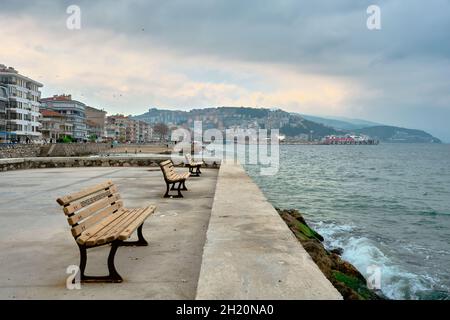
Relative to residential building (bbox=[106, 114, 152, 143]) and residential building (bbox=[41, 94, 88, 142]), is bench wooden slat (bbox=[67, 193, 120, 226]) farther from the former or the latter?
residential building (bbox=[106, 114, 152, 143])

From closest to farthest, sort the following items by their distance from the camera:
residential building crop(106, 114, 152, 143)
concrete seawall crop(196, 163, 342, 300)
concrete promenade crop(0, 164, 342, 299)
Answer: concrete seawall crop(196, 163, 342, 300) → concrete promenade crop(0, 164, 342, 299) → residential building crop(106, 114, 152, 143)

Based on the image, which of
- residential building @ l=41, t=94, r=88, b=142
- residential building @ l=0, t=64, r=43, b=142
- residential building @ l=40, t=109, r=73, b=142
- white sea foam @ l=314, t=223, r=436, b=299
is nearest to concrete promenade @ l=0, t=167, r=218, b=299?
white sea foam @ l=314, t=223, r=436, b=299

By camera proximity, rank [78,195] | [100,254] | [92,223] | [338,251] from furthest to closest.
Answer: [338,251]
[100,254]
[92,223]
[78,195]

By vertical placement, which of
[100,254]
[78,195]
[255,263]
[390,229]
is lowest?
[390,229]

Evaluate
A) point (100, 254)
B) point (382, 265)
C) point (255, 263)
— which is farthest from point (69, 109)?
point (255, 263)

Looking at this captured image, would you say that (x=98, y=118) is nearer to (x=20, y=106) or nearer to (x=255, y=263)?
(x=20, y=106)

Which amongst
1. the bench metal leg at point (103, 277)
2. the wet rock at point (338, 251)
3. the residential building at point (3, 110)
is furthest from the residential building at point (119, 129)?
the bench metal leg at point (103, 277)

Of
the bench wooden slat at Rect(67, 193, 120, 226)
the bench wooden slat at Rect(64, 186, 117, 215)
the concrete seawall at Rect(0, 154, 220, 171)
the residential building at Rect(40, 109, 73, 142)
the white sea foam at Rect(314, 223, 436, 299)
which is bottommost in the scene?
the white sea foam at Rect(314, 223, 436, 299)

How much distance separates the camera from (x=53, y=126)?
102 meters

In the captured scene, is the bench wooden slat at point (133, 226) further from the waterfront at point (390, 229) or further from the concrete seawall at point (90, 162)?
the concrete seawall at point (90, 162)

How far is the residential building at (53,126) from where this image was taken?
99.0 m

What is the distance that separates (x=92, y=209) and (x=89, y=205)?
241 millimetres

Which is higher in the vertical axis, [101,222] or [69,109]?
[69,109]

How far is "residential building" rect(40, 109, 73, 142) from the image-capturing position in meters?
99.0
